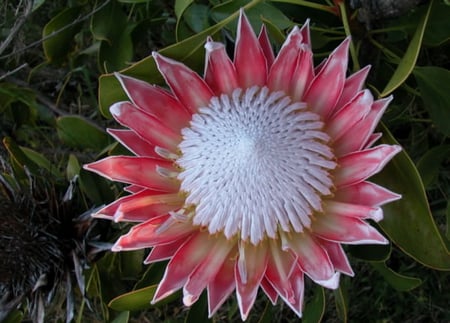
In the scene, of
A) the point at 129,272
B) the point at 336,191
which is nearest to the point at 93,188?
the point at 129,272

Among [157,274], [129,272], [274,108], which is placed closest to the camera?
[274,108]

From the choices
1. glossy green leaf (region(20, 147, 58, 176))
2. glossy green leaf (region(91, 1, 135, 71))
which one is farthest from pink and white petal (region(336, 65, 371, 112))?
glossy green leaf (region(20, 147, 58, 176))

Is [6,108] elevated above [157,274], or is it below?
above

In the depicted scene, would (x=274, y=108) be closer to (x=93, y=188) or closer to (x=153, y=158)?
(x=153, y=158)

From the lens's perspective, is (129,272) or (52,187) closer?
(52,187)

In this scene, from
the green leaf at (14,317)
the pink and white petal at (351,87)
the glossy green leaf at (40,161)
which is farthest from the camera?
the glossy green leaf at (40,161)

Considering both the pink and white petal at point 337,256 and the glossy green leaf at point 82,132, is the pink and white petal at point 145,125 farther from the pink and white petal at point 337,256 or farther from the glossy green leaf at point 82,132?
the glossy green leaf at point 82,132

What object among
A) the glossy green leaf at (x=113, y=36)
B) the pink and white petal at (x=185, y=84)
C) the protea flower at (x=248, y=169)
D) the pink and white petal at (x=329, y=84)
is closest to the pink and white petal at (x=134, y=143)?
the protea flower at (x=248, y=169)

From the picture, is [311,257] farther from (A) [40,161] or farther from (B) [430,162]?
(A) [40,161]
